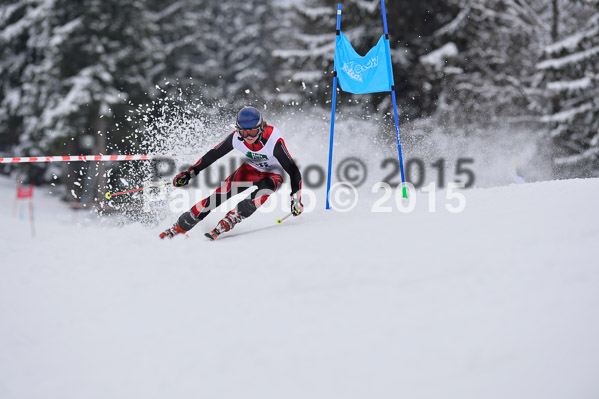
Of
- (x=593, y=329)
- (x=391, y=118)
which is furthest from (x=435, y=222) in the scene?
(x=391, y=118)

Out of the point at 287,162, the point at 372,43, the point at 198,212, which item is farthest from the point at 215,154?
the point at 372,43

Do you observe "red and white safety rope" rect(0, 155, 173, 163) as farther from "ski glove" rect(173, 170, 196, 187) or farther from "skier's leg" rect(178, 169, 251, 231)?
"skier's leg" rect(178, 169, 251, 231)

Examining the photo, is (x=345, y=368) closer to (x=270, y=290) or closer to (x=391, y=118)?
(x=270, y=290)

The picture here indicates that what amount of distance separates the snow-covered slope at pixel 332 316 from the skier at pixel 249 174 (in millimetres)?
1226

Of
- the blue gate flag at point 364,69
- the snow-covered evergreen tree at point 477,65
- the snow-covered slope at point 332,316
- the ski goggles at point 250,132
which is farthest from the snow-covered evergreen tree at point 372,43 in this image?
the snow-covered slope at point 332,316

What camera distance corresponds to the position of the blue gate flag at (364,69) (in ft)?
22.9

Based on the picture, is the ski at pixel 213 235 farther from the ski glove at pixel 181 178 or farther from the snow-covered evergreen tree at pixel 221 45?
the snow-covered evergreen tree at pixel 221 45

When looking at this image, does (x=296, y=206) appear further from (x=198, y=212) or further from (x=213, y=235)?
(x=198, y=212)

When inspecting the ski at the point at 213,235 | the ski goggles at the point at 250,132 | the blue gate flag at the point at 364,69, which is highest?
the blue gate flag at the point at 364,69

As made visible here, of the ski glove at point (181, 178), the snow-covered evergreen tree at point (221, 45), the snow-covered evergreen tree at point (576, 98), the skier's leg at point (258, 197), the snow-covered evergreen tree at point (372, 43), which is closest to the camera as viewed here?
the skier's leg at point (258, 197)

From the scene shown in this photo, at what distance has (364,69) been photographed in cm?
710

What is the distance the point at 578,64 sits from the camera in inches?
520

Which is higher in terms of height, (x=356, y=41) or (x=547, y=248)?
(x=356, y=41)

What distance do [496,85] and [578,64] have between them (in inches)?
94.0
